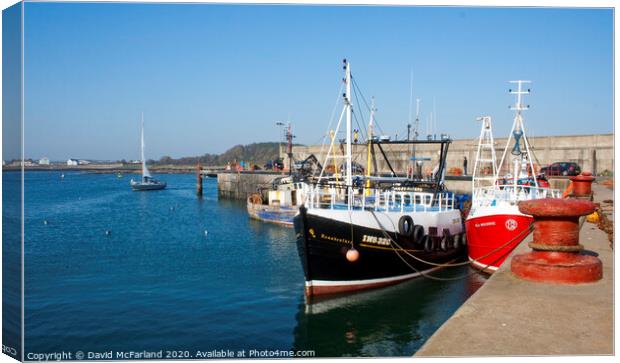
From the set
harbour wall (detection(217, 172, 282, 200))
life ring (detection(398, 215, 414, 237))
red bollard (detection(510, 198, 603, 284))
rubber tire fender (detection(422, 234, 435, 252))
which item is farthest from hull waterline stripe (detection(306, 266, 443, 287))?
harbour wall (detection(217, 172, 282, 200))

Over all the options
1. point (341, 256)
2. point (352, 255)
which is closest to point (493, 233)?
point (352, 255)

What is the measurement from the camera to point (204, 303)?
17.9m

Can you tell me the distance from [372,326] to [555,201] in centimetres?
897

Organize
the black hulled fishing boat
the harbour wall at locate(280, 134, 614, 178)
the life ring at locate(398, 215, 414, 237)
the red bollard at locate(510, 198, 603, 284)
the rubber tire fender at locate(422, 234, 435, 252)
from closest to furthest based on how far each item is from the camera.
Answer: the red bollard at locate(510, 198, 603, 284) → the black hulled fishing boat → the life ring at locate(398, 215, 414, 237) → the rubber tire fender at locate(422, 234, 435, 252) → the harbour wall at locate(280, 134, 614, 178)

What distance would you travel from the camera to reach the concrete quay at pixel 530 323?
5781mm

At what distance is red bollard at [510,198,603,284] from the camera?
790 centimetres

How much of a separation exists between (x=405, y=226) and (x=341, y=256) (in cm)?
301

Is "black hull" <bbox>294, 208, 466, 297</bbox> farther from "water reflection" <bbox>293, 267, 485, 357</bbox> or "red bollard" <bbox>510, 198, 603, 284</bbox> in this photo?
"red bollard" <bbox>510, 198, 603, 284</bbox>

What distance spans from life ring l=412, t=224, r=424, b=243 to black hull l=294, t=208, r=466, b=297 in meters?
0.19

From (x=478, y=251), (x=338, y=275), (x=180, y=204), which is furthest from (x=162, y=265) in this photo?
(x=180, y=204)

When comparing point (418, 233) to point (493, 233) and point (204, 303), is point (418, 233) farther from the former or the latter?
point (204, 303)

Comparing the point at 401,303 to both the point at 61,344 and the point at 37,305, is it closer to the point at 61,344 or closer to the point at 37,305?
the point at 61,344

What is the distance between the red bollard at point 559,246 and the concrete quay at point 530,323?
164mm

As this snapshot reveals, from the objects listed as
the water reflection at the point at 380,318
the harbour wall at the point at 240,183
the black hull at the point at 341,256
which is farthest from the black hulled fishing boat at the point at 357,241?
the harbour wall at the point at 240,183
